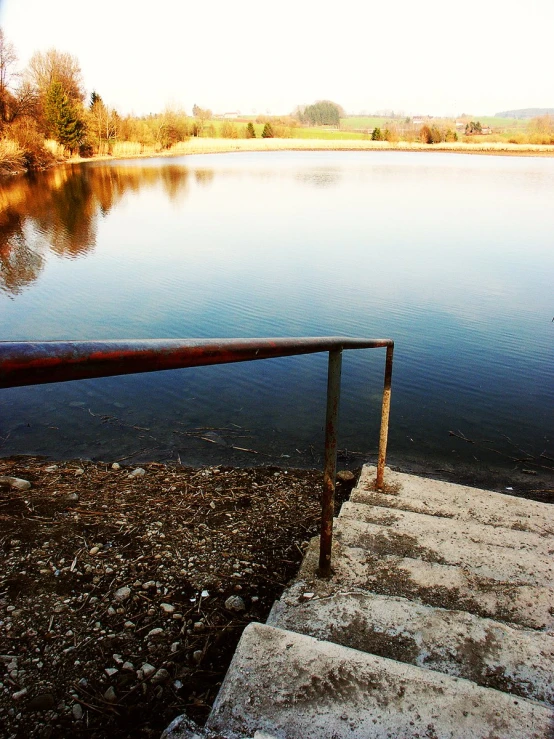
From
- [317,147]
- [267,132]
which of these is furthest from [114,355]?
[267,132]

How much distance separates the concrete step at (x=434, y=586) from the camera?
6.15 feet

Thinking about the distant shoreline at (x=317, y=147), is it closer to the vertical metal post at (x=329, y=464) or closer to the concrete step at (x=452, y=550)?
the concrete step at (x=452, y=550)

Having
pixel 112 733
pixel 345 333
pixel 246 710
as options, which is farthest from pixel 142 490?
pixel 345 333

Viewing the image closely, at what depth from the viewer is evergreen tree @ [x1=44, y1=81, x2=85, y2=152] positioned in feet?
139

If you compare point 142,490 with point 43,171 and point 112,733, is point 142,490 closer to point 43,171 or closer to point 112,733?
point 112,733

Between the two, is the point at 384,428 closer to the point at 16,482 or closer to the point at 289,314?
the point at 16,482

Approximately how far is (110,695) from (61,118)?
50121 millimetres

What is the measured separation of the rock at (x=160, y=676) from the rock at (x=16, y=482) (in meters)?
2.13

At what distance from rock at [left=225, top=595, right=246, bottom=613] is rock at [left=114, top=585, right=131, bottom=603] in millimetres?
471

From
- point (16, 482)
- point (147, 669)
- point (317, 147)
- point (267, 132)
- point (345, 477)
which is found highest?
point (267, 132)

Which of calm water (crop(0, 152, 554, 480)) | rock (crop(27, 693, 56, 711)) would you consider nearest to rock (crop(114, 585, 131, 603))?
rock (crop(27, 693, 56, 711))

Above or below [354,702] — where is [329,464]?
above

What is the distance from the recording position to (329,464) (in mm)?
1946

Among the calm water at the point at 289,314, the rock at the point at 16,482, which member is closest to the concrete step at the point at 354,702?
the rock at the point at 16,482
